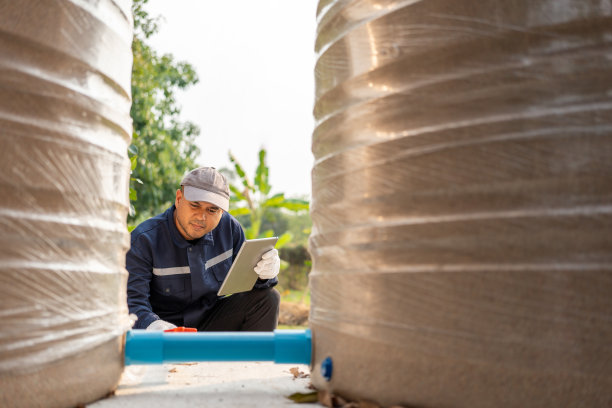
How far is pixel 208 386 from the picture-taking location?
1.42 m

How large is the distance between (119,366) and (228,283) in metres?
1.66

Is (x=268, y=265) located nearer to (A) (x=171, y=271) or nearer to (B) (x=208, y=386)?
(A) (x=171, y=271)

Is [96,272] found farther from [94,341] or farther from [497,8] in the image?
[497,8]

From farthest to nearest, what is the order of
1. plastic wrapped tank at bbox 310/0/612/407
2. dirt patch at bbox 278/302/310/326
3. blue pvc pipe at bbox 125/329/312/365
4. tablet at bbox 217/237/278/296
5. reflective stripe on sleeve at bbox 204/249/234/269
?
dirt patch at bbox 278/302/310/326
reflective stripe on sleeve at bbox 204/249/234/269
tablet at bbox 217/237/278/296
blue pvc pipe at bbox 125/329/312/365
plastic wrapped tank at bbox 310/0/612/407

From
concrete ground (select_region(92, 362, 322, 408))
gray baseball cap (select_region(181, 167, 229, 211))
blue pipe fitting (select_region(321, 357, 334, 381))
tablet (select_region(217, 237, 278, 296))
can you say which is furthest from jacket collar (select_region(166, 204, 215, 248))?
blue pipe fitting (select_region(321, 357, 334, 381))

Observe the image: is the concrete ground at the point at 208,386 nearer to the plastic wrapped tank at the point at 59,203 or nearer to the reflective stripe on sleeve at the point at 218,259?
the plastic wrapped tank at the point at 59,203

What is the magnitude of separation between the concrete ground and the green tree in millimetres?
6304

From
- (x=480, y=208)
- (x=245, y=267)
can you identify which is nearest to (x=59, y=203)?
(x=480, y=208)

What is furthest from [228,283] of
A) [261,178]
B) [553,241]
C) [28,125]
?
[261,178]

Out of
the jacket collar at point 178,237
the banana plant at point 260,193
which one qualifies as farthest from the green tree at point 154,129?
the jacket collar at point 178,237

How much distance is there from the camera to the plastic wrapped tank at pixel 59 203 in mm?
1075

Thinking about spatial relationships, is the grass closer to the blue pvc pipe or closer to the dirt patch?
the dirt patch

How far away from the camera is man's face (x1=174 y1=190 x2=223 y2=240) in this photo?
3312 mm

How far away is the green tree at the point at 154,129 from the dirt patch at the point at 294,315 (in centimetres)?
266
